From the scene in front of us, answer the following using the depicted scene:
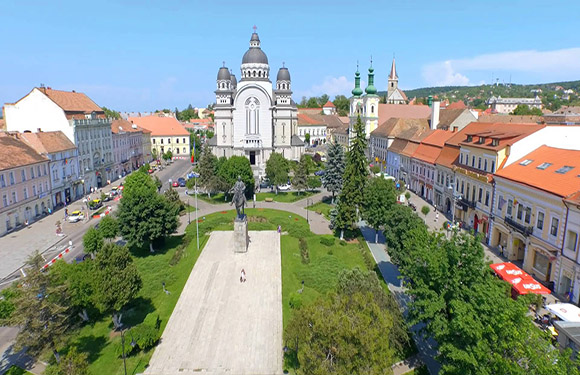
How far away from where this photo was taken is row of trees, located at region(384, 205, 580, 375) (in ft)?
46.3

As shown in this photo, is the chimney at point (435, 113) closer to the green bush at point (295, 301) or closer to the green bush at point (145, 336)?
the green bush at point (295, 301)

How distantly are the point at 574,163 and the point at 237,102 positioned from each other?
61797 mm

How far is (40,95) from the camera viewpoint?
58031 mm

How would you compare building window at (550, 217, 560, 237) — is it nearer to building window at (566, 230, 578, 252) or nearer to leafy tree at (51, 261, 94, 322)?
building window at (566, 230, 578, 252)

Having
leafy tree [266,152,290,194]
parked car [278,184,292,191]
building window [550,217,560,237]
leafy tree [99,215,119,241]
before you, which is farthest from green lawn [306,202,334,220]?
building window [550,217,560,237]

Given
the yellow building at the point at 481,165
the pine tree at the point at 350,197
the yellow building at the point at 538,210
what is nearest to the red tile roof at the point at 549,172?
the yellow building at the point at 538,210

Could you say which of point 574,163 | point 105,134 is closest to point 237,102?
point 105,134

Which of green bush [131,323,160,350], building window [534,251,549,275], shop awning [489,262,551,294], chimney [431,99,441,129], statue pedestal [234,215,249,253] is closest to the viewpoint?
green bush [131,323,160,350]

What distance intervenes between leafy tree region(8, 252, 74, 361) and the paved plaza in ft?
16.4

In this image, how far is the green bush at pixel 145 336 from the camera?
21594 millimetres

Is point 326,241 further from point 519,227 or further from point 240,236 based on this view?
point 519,227

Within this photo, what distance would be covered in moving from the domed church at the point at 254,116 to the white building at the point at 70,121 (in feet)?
81.5

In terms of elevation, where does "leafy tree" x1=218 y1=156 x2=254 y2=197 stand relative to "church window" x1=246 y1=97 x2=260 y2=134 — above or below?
below

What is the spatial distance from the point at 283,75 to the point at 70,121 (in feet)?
154
